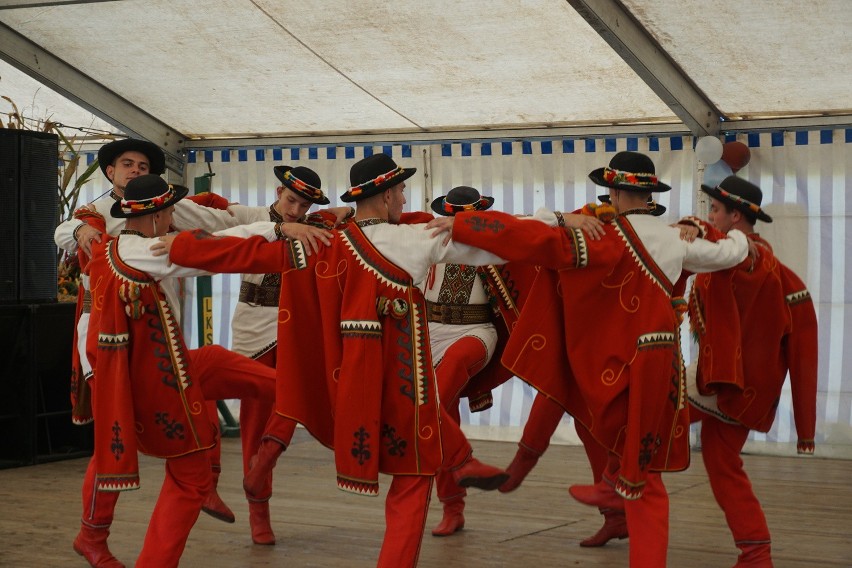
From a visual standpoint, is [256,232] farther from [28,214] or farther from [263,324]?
[28,214]

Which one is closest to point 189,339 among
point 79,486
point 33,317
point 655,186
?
point 33,317

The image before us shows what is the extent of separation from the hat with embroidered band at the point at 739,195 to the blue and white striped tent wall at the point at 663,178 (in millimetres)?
2586

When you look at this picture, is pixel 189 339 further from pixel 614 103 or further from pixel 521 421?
pixel 614 103

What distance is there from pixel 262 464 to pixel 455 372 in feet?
2.86

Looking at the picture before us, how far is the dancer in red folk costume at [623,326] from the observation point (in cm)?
338

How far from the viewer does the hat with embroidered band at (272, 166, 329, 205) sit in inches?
174

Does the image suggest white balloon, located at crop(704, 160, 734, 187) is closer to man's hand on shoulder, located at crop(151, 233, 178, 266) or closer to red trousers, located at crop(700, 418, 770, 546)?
red trousers, located at crop(700, 418, 770, 546)

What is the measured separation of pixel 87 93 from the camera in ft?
22.6

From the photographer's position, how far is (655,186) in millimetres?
3580

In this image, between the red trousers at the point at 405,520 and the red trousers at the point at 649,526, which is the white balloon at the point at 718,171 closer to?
the red trousers at the point at 649,526

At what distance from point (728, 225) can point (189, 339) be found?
16.0 feet

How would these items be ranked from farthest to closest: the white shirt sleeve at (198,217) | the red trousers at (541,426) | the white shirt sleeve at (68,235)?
1. the white shirt sleeve at (198,217)
2. the red trousers at (541,426)
3. the white shirt sleeve at (68,235)

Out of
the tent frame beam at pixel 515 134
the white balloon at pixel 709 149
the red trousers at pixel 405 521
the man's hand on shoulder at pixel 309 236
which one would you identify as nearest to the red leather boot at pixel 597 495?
the red trousers at pixel 405 521

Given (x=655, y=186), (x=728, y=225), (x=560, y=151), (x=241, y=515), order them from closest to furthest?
(x=655, y=186)
(x=728, y=225)
(x=241, y=515)
(x=560, y=151)
